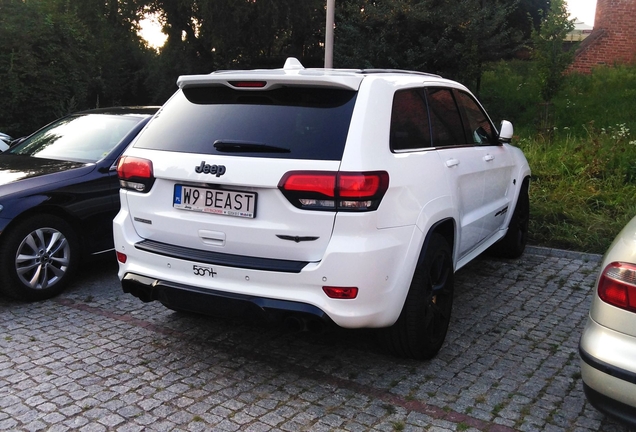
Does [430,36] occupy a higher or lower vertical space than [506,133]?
higher

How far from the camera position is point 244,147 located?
3383 mm

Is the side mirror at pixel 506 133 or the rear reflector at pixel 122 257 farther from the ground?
the side mirror at pixel 506 133

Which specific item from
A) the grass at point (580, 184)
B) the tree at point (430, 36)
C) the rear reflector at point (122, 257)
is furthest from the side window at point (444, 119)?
the tree at point (430, 36)

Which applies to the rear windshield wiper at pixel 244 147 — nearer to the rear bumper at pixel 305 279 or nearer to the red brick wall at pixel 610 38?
the rear bumper at pixel 305 279

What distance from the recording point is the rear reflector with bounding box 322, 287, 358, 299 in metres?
3.17

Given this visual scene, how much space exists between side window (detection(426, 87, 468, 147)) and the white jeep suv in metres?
0.17

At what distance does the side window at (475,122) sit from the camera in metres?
4.90

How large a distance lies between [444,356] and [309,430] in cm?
128

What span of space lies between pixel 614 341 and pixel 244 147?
6.88 feet

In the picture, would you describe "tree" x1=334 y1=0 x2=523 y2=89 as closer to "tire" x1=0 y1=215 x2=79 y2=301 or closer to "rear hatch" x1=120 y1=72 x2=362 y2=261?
"tire" x1=0 y1=215 x2=79 y2=301

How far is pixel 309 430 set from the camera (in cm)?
308

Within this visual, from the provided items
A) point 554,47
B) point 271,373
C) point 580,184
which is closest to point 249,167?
point 271,373

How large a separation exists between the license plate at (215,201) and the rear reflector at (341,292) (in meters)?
0.59

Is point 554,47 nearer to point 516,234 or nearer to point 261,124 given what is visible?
point 516,234
